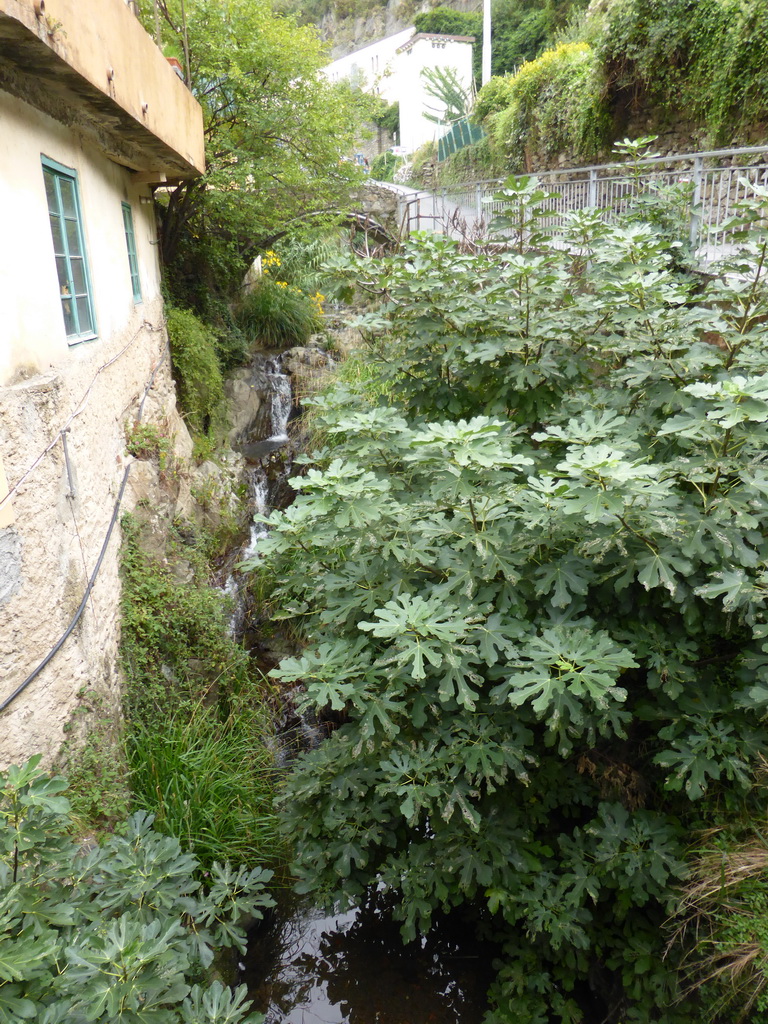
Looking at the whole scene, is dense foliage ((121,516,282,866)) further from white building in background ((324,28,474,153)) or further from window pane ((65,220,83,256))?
white building in background ((324,28,474,153))

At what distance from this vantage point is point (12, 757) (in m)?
3.05

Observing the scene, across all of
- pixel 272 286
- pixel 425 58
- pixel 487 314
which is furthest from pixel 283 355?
pixel 425 58

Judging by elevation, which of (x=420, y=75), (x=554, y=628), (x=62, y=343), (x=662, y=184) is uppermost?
(x=420, y=75)

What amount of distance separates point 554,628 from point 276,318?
10.1 metres

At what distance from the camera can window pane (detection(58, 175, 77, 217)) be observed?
4.69m

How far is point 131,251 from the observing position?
7355mm

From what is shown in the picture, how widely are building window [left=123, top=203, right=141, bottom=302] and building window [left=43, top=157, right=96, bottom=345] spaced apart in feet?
6.87

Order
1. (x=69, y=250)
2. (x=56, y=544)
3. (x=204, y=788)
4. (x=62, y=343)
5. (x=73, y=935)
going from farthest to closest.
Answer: (x=69, y=250), (x=204, y=788), (x=62, y=343), (x=56, y=544), (x=73, y=935)

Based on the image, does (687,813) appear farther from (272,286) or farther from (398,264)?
(272,286)

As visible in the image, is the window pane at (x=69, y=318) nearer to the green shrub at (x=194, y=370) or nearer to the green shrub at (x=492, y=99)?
the green shrub at (x=194, y=370)

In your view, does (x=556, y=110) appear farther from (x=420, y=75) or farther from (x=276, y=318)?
(x=420, y=75)

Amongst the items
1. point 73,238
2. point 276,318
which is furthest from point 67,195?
point 276,318

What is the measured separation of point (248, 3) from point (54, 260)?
24.5 feet

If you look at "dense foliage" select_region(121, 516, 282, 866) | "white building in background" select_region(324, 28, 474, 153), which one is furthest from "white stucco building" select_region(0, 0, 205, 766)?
"white building in background" select_region(324, 28, 474, 153)
